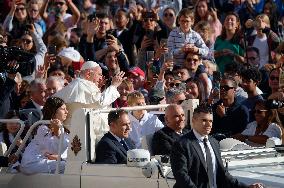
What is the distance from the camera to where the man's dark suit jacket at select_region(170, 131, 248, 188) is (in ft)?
35.5

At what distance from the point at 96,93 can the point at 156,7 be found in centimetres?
742

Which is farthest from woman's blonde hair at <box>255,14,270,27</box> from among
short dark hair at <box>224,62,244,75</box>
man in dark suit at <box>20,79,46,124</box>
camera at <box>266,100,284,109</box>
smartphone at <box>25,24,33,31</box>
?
man in dark suit at <box>20,79,46,124</box>

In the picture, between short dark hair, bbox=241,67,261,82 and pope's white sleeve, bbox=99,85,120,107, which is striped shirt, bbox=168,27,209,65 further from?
pope's white sleeve, bbox=99,85,120,107

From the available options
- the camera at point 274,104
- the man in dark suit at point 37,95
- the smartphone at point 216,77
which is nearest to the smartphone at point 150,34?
the smartphone at point 216,77

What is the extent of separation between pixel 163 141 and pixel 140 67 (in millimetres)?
5857

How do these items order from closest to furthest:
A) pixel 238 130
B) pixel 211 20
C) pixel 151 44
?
pixel 238 130
pixel 151 44
pixel 211 20

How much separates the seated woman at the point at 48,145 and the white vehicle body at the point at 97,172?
0.14 m

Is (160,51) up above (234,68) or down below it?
above

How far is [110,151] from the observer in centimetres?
1216

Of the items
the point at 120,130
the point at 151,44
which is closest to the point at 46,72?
the point at 151,44

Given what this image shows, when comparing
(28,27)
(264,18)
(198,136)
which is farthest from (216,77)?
(198,136)

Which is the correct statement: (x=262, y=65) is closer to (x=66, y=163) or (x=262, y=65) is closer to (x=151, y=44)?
(x=151, y=44)

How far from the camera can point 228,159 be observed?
12.2m

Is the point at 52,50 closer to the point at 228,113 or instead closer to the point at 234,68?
the point at 234,68
